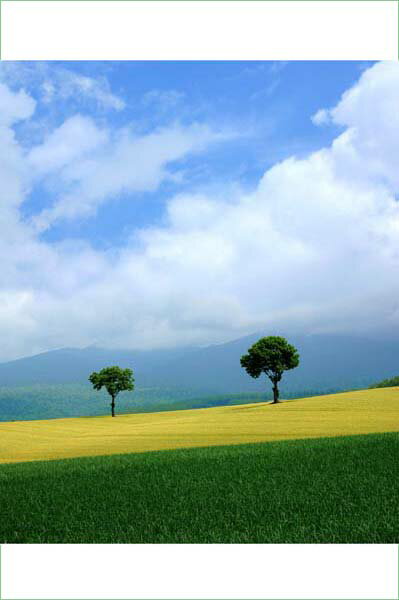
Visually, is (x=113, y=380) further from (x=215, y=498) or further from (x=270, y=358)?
(x=215, y=498)

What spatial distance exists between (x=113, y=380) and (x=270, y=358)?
76.6 feet

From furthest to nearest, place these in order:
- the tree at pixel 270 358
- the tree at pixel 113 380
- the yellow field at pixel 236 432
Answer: the tree at pixel 113 380
the tree at pixel 270 358
the yellow field at pixel 236 432

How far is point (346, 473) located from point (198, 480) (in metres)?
4.27

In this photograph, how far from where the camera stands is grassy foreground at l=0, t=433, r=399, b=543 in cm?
1004

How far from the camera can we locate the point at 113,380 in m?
74.8

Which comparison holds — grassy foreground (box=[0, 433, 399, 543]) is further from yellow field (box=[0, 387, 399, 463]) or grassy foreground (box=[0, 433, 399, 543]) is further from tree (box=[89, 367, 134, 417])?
tree (box=[89, 367, 134, 417])

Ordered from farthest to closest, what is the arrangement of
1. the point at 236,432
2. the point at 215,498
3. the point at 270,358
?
the point at 270,358, the point at 236,432, the point at 215,498

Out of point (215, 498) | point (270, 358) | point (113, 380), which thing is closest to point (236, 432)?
point (215, 498)

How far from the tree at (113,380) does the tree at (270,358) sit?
18149 mm

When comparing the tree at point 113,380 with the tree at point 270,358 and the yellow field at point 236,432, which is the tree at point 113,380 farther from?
the yellow field at point 236,432

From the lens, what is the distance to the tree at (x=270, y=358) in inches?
2621

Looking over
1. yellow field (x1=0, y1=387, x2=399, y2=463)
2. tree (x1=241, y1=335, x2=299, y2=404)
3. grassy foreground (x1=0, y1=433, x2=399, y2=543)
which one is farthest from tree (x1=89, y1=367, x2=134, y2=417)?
grassy foreground (x1=0, y1=433, x2=399, y2=543)

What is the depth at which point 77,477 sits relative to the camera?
16.5m

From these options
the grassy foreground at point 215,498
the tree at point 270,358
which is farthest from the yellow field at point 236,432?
the tree at point 270,358
